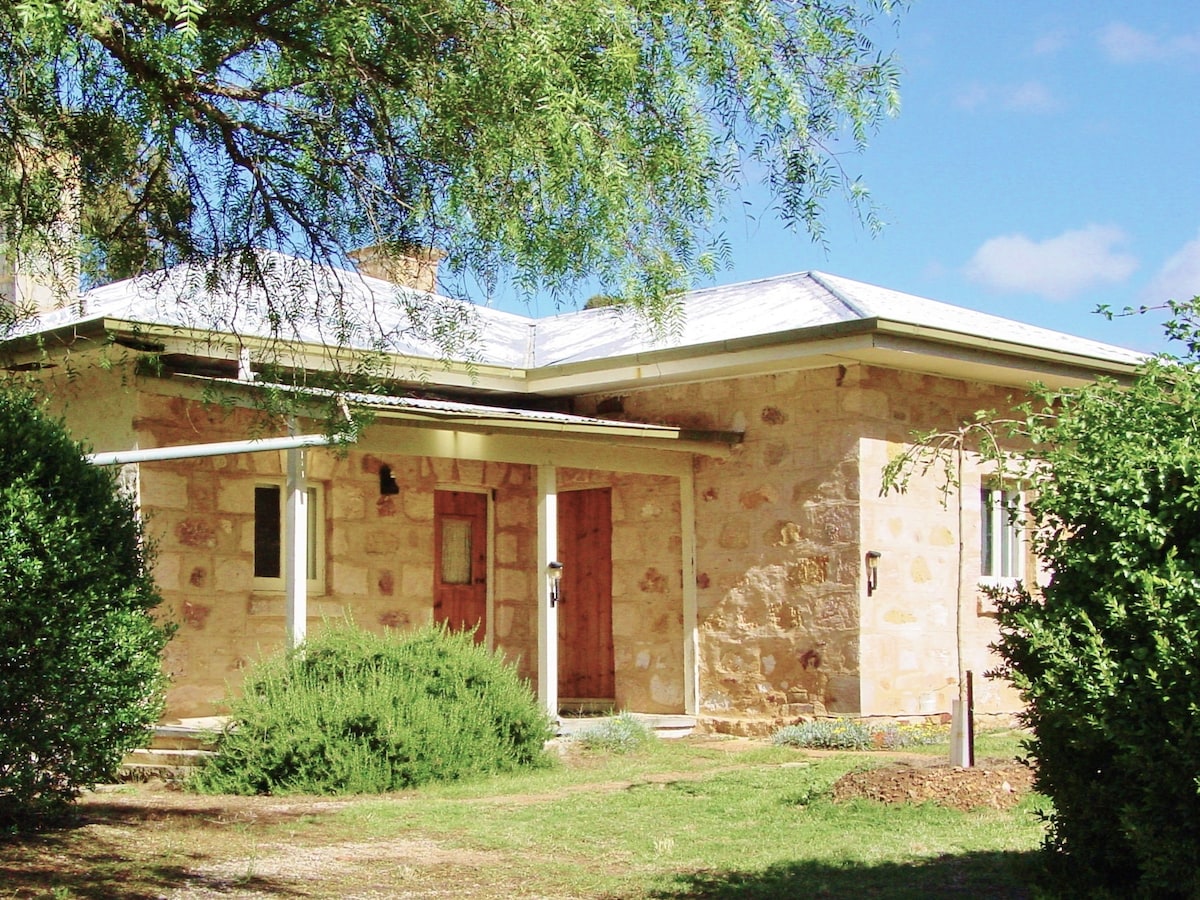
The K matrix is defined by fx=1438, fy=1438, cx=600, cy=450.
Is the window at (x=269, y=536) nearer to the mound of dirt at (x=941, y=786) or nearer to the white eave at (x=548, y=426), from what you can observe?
the white eave at (x=548, y=426)

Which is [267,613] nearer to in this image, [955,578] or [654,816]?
[654,816]

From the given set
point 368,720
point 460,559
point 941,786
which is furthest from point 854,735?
point 460,559

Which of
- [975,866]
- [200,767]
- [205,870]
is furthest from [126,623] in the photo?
[975,866]

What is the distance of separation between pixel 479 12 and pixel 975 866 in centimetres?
438

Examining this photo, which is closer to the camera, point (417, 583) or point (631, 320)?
point (417, 583)

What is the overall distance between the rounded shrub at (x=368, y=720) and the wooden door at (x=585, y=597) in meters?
3.82

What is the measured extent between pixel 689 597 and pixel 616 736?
6.52ft

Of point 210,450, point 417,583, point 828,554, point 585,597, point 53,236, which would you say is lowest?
point 585,597

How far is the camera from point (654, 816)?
8273 mm

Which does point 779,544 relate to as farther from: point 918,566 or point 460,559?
point 460,559

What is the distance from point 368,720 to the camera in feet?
30.8

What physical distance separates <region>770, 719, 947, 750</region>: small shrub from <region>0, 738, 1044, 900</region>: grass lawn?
6.23ft

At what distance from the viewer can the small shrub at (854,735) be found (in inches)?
452

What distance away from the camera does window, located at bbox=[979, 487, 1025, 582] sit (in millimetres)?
13203
